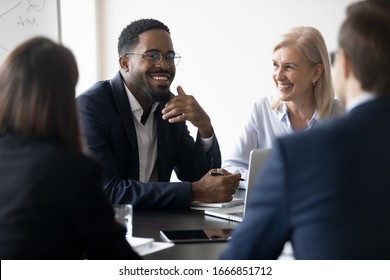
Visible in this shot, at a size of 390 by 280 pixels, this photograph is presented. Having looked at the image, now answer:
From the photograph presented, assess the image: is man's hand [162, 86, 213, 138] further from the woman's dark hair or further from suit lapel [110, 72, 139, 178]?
the woman's dark hair

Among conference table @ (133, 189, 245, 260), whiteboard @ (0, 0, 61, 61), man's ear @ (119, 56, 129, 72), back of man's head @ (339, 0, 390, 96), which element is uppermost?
whiteboard @ (0, 0, 61, 61)

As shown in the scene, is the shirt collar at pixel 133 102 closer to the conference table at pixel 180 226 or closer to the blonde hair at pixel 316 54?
the conference table at pixel 180 226

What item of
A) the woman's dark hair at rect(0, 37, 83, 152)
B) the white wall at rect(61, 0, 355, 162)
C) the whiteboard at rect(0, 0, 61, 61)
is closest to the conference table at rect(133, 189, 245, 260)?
the woman's dark hair at rect(0, 37, 83, 152)

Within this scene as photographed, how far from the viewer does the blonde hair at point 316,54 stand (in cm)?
292

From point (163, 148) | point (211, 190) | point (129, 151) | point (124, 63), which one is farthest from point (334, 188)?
point (124, 63)

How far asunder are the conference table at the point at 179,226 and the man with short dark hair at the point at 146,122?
0.16m

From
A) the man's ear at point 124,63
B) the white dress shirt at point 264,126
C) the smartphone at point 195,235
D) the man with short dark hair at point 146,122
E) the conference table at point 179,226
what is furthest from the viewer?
the white dress shirt at point 264,126

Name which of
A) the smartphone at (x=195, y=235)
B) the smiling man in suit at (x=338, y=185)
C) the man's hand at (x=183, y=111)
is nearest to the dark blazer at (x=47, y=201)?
the smiling man in suit at (x=338, y=185)

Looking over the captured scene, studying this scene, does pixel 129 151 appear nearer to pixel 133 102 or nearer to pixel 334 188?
pixel 133 102

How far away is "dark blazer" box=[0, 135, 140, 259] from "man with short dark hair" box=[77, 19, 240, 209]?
0.96 meters

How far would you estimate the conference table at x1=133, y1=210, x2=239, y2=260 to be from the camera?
5.00ft

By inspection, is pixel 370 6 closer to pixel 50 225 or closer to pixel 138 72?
pixel 50 225

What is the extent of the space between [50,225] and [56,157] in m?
0.14

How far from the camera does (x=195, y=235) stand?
1712 mm
